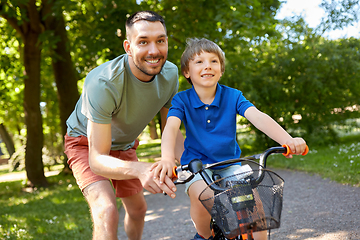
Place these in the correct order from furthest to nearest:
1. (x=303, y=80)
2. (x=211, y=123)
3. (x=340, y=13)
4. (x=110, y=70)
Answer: (x=303, y=80) < (x=340, y=13) < (x=110, y=70) < (x=211, y=123)

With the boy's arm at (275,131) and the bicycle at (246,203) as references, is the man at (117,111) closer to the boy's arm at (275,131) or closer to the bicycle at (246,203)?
the bicycle at (246,203)

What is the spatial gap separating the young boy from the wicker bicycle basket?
573mm

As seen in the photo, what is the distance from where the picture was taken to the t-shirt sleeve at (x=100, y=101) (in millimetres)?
2701

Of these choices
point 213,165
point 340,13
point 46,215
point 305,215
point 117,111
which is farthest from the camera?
point 340,13

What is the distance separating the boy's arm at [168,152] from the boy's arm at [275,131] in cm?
57

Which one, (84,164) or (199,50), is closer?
(199,50)

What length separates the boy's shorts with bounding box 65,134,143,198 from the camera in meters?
2.90

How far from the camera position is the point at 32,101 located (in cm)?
955

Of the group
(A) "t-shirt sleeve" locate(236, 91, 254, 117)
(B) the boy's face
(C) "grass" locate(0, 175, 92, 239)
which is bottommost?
(C) "grass" locate(0, 175, 92, 239)

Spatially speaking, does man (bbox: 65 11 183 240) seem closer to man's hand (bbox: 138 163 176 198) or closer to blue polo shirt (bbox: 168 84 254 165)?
man's hand (bbox: 138 163 176 198)

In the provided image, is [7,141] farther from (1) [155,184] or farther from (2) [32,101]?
(1) [155,184]

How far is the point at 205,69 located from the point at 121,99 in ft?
2.59

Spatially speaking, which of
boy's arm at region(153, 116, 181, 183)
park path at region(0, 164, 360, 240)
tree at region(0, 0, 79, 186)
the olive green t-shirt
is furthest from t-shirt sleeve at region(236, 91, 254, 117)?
tree at region(0, 0, 79, 186)

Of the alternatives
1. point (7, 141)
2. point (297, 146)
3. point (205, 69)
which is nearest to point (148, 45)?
point (205, 69)
